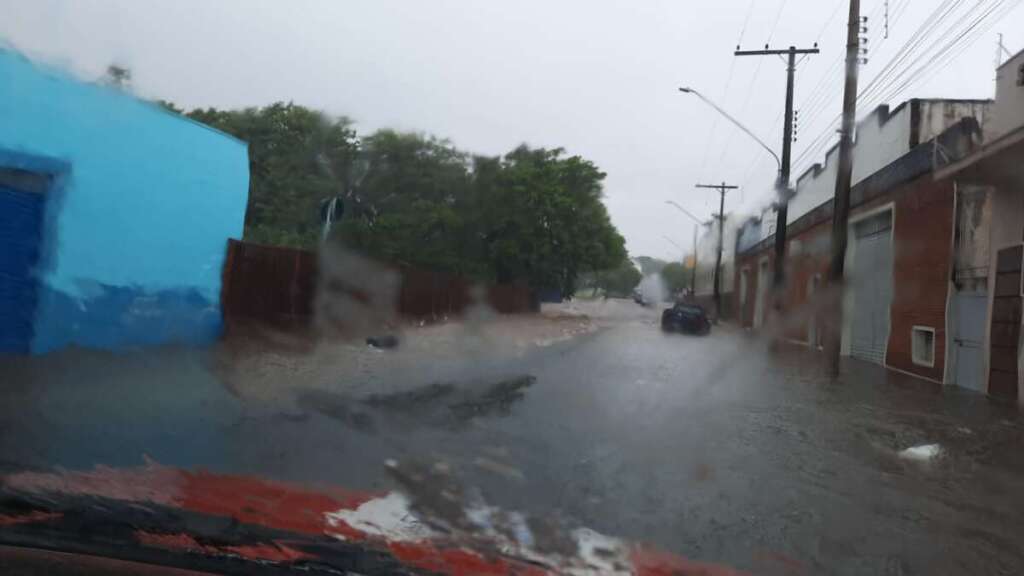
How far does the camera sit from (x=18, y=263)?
25.2ft

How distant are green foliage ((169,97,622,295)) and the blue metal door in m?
1.87

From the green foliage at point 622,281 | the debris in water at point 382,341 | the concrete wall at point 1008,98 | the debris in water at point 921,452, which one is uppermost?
the concrete wall at point 1008,98

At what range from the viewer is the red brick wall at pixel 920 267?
44.7ft

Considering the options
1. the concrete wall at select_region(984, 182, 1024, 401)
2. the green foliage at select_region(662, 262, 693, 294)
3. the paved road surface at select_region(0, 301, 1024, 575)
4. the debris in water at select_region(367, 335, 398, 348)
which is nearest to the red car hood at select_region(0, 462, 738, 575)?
the paved road surface at select_region(0, 301, 1024, 575)

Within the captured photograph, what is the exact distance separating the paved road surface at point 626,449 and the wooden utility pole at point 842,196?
6.77 feet

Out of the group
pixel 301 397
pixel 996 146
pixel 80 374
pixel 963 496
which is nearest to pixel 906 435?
pixel 963 496

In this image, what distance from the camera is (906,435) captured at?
329 inches

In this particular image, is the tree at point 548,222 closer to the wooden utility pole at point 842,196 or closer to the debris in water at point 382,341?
the debris in water at point 382,341

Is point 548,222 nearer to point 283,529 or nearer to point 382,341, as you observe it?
point 382,341

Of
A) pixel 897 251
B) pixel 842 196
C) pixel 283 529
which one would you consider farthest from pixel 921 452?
pixel 897 251

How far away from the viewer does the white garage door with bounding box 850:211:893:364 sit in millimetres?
15172

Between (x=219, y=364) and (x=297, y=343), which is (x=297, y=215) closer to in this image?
(x=297, y=343)

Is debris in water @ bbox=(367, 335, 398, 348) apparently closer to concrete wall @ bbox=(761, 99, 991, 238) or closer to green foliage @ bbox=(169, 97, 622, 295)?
green foliage @ bbox=(169, 97, 622, 295)

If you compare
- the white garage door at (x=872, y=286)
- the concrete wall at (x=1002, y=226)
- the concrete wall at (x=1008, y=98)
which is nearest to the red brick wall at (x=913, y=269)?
Result: the white garage door at (x=872, y=286)
